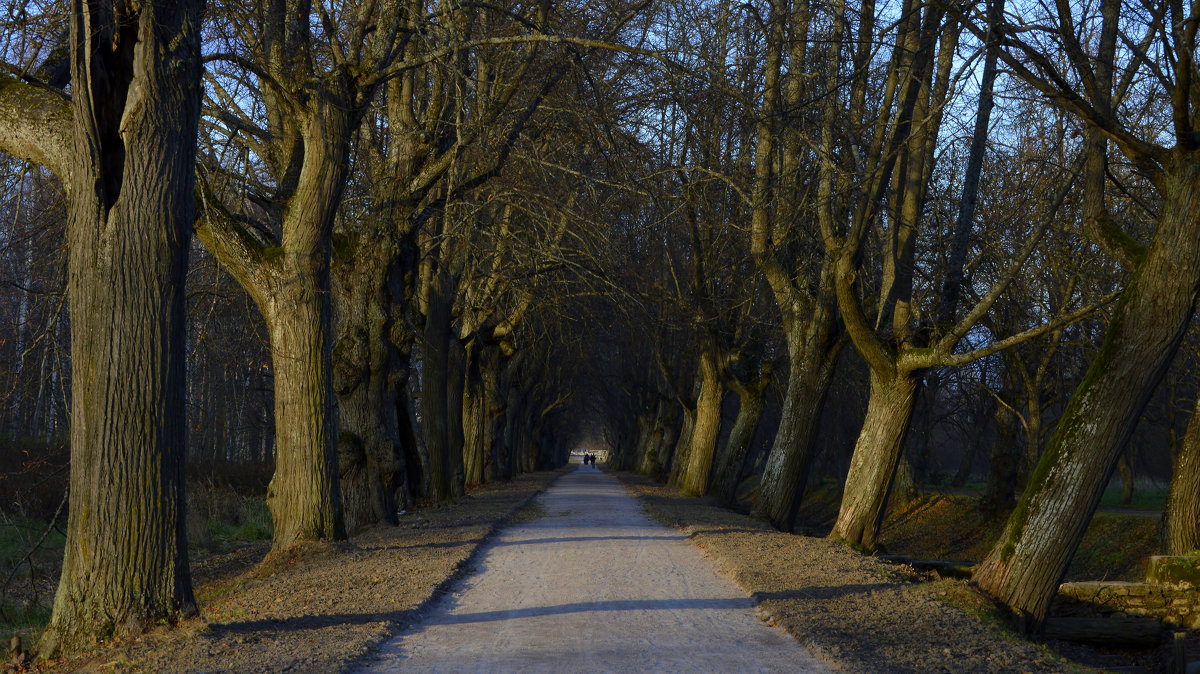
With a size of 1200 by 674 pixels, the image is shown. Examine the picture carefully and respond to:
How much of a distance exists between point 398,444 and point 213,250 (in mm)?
4533

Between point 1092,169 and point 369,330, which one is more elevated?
point 1092,169

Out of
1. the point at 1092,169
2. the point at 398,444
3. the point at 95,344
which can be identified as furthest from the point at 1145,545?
the point at 95,344

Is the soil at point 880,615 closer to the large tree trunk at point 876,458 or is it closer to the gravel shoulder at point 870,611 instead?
the gravel shoulder at point 870,611

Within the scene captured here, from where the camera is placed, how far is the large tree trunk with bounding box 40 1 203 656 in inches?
249

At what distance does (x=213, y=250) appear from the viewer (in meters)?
10.6

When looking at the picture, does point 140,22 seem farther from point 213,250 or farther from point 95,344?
point 213,250

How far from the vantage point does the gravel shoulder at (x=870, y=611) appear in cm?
593

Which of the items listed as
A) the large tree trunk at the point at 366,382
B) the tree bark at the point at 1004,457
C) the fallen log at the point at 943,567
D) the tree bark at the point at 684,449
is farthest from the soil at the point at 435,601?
the tree bark at the point at 684,449

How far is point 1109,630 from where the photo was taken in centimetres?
1004

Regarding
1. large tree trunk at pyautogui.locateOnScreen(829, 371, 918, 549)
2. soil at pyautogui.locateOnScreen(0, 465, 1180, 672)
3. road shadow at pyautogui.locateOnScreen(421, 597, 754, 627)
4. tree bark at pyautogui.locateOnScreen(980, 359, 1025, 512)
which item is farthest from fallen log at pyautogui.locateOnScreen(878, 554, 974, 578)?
tree bark at pyautogui.locateOnScreen(980, 359, 1025, 512)

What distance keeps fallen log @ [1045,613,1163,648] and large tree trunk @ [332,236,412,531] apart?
8948 millimetres

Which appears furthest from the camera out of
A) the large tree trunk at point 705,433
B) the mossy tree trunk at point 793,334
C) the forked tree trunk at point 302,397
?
the large tree trunk at point 705,433

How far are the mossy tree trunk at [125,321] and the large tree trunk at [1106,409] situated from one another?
7.43 metres

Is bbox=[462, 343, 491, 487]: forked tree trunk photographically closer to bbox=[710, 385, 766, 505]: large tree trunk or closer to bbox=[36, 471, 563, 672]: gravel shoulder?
bbox=[710, 385, 766, 505]: large tree trunk
